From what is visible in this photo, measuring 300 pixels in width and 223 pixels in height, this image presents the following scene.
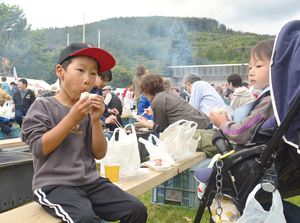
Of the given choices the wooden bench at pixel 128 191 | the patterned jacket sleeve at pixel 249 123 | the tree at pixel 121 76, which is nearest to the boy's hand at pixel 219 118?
the patterned jacket sleeve at pixel 249 123

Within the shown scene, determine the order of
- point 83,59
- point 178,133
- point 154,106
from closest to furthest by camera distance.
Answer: point 83,59
point 178,133
point 154,106

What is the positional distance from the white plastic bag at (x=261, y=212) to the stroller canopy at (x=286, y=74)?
1.00ft

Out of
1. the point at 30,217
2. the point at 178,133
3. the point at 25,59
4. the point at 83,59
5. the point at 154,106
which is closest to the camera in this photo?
the point at 30,217

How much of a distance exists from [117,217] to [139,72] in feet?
19.4

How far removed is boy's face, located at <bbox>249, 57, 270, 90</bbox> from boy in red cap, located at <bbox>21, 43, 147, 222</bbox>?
998 mm

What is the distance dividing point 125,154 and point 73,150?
678 millimetres

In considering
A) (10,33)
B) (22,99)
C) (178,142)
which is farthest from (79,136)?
(10,33)

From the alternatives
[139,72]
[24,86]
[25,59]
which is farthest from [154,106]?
[25,59]

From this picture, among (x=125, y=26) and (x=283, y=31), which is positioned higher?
(x=125, y=26)

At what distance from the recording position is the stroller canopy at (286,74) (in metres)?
1.26

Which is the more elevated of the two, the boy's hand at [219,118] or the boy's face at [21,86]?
the boy's face at [21,86]

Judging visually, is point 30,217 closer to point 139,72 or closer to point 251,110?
point 251,110

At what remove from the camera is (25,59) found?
145 ft

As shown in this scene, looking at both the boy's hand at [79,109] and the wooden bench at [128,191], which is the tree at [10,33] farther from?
the boy's hand at [79,109]
